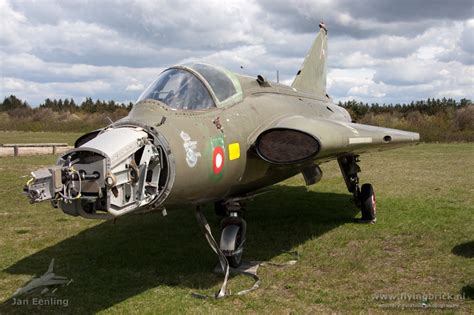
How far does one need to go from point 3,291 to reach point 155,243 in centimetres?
281

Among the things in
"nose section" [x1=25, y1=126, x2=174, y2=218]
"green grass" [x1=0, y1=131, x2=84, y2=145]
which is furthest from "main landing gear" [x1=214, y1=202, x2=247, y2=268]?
"green grass" [x1=0, y1=131, x2=84, y2=145]

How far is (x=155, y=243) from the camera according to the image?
Result: 839 cm

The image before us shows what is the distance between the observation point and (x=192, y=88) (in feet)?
20.1

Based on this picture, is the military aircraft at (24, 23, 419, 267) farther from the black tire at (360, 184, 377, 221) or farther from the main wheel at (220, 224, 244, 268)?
the black tire at (360, 184, 377, 221)

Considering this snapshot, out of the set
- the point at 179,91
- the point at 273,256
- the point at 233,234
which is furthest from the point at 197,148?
the point at 273,256

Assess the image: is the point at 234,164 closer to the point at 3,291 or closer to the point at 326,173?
the point at 3,291

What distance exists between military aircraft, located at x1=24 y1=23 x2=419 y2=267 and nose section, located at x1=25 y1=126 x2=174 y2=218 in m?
0.01

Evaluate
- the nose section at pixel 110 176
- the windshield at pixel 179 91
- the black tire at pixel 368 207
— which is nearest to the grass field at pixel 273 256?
the black tire at pixel 368 207

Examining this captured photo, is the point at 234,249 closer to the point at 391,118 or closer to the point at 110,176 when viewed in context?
the point at 110,176

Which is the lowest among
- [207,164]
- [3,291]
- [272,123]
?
[3,291]

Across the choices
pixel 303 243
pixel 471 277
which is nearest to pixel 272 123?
pixel 303 243

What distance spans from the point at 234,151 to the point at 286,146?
0.85 m

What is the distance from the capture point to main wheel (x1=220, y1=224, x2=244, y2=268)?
655 centimetres

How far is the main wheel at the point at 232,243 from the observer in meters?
6.55
